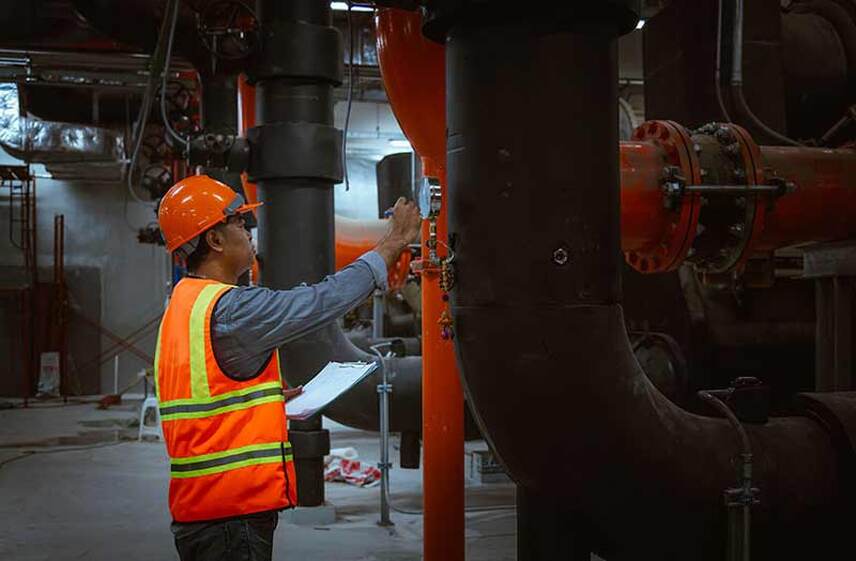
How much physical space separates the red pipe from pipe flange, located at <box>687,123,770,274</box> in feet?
3.19

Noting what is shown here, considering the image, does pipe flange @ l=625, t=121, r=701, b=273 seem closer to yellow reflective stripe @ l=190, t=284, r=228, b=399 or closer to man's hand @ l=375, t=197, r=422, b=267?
man's hand @ l=375, t=197, r=422, b=267

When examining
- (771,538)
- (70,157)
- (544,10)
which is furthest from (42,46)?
(771,538)

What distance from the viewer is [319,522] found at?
489cm

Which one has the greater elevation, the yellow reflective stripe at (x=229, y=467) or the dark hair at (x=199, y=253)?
the dark hair at (x=199, y=253)

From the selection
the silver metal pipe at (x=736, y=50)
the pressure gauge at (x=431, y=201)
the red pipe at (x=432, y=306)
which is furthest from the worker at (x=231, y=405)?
the silver metal pipe at (x=736, y=50)

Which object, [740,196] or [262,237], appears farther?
[262,237]

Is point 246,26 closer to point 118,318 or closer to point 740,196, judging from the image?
point 740,196

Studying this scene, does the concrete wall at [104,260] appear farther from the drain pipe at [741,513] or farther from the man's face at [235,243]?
the drain pipe at [741,513]

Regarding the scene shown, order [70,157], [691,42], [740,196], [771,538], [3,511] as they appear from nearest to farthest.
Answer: [771,538] → [740,196] → [691,42] → [3,511] → [70,157]

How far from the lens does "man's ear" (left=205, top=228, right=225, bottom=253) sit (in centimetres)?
214

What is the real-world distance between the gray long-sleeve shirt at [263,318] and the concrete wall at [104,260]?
12.0 meters

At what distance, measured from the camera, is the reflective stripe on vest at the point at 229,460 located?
1.94m

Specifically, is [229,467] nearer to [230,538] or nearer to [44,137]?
[230,538]

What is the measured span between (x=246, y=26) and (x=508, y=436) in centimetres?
Answer: 296
